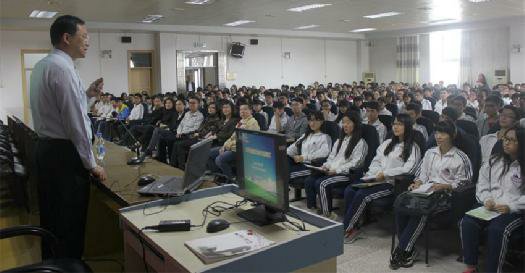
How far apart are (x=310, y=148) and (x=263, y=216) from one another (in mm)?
2888

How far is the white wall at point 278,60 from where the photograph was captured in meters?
13.8

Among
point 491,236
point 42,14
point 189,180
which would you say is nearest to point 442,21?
point 42,14

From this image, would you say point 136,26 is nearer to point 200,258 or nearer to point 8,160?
point 8,160

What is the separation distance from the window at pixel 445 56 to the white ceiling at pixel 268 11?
1779mm

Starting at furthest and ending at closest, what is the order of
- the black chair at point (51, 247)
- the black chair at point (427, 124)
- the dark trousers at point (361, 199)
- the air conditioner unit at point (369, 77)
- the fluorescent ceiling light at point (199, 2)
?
the air conditioner unit at point (369, 77) < the fluorescent ceiling light at point (199, 2) < the black chair at point (427, 124) < the dark trousers at point (361, 199) < the black chair at point (51, 247)

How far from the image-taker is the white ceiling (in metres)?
9.13

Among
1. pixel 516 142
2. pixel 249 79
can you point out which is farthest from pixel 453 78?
pixel 516 142

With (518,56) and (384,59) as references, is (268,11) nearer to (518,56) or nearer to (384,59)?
(518,56)

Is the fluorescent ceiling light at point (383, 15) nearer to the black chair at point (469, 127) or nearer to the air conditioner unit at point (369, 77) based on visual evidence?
the air conditioner unit at point (369, 77)

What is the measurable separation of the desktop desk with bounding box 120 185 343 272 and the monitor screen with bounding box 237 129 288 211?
0.42 feet

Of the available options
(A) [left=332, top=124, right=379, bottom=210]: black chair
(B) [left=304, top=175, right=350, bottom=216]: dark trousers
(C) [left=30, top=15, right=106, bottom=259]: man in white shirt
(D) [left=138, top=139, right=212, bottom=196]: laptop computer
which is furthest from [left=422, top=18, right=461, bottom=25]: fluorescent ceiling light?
(C) [left=30, top=15, right=106, bottom=259]: man in white shirt

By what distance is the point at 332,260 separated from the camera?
1868mm

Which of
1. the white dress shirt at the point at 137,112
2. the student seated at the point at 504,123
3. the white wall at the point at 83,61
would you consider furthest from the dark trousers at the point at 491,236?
the white wall at the point at 83,61

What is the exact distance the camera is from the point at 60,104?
2328 mm
